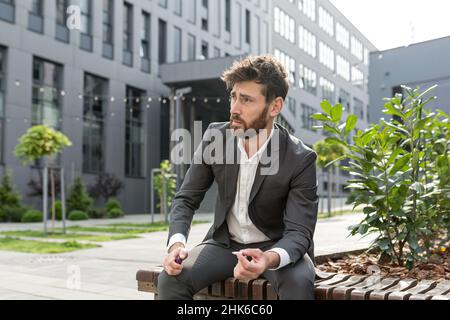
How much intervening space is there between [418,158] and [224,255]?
1.57 m

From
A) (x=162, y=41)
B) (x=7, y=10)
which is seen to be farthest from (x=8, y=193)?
(x=162, y=41)

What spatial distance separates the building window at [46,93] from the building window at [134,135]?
13.4 ft

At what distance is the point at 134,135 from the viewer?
2662cm

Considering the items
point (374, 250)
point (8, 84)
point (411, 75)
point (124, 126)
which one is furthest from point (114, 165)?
point (374, 250)

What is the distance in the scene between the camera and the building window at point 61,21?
73.7ft

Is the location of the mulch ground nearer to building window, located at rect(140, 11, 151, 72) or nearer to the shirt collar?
the shirt collar

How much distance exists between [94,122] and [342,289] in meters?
23.0

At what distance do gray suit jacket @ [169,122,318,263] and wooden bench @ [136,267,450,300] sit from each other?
0.17m

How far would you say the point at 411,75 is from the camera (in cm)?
835

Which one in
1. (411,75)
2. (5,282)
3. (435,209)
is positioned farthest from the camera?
(411,75)

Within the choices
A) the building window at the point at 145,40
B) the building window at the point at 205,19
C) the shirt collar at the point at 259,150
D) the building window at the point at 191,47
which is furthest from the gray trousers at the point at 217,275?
the building window at the point at 205,19

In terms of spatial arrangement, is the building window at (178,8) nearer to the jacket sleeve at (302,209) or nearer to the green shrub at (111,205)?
the green shrub at (111,205)
